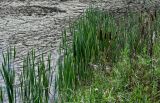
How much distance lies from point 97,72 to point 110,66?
0.20 m

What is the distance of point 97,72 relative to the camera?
365cm

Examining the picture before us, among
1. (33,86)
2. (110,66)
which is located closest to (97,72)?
(110,66)

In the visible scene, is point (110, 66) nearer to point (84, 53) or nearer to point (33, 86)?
point (84, 53)

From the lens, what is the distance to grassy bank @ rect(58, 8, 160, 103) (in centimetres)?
305

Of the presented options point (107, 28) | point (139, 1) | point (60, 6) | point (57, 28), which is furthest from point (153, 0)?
point (107, 28)

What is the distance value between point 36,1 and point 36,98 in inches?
199

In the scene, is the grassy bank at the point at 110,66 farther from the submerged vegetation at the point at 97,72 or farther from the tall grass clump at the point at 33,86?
the tall grass clump at the point at 33,86

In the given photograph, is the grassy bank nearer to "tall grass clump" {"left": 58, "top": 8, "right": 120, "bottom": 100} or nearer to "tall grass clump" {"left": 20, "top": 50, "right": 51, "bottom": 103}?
"tall grass clump" {"left": 58, "top": 8, "right": 120, "bottom": 100}

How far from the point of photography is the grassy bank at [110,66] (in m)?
3.05

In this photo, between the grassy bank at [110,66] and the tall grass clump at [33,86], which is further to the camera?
the grassy bank at [110,66]

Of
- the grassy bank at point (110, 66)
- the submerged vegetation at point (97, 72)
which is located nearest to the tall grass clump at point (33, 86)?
the submerged vegetation at point (97, 72)

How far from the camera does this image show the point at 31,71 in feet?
9.68

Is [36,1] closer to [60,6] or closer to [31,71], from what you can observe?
[60,6]

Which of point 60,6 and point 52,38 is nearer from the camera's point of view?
point 52,38
